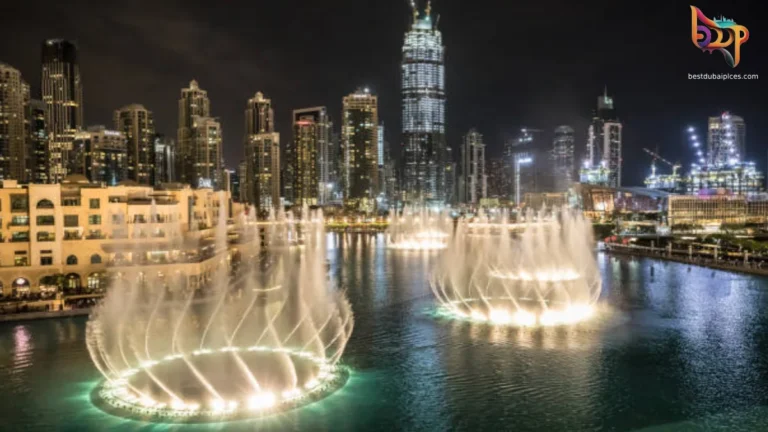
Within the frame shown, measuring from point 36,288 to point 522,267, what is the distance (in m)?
37.0

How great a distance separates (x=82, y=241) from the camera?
143 ft

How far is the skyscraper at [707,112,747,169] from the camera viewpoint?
19150cm

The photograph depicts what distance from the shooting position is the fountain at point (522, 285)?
33969 mm

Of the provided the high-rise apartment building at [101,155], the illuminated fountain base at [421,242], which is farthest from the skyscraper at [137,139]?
the illuminated fountain base at [421,242]

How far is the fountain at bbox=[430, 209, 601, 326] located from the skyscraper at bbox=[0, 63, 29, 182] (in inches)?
3696

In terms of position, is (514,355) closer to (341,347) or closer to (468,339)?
(468,339)

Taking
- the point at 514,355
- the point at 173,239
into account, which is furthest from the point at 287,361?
the point at 173,239

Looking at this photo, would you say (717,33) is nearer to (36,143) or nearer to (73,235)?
(73,235)

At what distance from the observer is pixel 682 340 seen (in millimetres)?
28734

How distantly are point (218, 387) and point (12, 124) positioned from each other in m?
122

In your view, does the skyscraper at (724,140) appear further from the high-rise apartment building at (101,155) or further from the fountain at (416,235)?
the high-rise apartment building at (101,155)

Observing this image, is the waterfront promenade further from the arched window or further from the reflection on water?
the arched window

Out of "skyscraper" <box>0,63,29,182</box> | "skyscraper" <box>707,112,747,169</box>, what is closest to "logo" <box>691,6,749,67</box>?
"skyscraper" <box>0,63,29,182</box>

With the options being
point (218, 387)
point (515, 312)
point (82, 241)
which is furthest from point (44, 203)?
point (515, 312)
